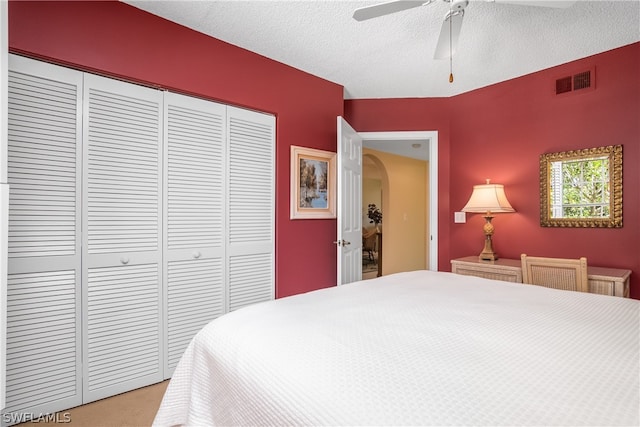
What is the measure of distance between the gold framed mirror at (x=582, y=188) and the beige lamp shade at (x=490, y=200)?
31 centimetres

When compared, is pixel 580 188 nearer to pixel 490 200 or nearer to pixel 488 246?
pixel 490 200

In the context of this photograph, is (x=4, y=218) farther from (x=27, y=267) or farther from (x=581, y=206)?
(x=581, y=206)

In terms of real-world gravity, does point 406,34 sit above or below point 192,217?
above

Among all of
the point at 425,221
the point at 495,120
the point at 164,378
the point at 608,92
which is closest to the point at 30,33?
the point at 164,378

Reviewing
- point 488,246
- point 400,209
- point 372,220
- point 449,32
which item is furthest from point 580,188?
point 372,220

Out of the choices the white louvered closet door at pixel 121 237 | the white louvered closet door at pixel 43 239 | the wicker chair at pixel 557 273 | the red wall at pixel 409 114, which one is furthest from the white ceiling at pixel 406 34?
the wicker chair at pixel 557 273

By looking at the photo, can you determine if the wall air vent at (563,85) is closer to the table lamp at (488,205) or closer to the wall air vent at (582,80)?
the wall air vent at (582,80)

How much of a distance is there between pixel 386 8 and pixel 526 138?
2114 millimetres

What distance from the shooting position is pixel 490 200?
294 cm

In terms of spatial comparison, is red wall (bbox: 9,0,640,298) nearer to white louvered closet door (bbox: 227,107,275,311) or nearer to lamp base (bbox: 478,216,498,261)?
white louvered closet door (bbox: 227,107,275,311)

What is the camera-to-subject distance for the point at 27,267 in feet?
5.87

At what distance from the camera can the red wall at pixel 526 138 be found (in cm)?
249

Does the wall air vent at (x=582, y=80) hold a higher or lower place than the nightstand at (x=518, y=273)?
higher

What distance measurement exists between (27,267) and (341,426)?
2.01m
